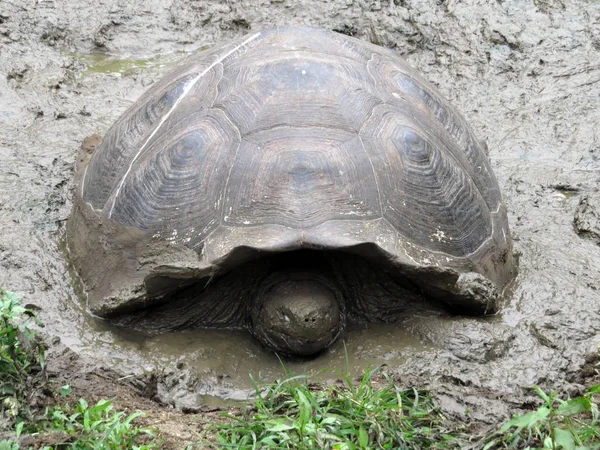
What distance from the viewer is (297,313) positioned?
3.68 meters

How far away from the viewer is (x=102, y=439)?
272 cm

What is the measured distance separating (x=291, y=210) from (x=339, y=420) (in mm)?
979

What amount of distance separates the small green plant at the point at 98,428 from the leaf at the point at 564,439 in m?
1.26

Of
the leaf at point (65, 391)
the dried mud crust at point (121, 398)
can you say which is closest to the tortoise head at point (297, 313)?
the dried mud crust at point (121, 398)

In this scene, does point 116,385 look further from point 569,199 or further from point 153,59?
point 153,59

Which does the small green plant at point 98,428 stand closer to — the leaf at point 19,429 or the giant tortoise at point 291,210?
the leaf at point 19,429

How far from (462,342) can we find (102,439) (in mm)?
1713

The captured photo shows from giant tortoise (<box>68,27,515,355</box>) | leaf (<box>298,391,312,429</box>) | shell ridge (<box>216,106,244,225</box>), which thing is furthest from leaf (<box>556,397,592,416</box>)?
shell ridge (<box>216,106,244,225</box>)

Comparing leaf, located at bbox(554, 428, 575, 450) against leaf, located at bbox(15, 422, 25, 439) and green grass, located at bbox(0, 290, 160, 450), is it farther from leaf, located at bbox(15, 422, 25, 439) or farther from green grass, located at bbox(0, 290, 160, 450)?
leaf, located at bbox(15, 422, 25, 439)

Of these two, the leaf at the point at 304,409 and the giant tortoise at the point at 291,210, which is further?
the giant tortoise at the point at 291,210

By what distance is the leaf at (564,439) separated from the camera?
8.21 ft

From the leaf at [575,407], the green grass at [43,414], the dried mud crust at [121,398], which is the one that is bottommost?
the dried mud crust at [121,398]

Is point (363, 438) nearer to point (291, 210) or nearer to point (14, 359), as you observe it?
point (291, 210)

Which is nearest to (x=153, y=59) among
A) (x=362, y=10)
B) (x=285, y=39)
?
(x=362, y=10)
